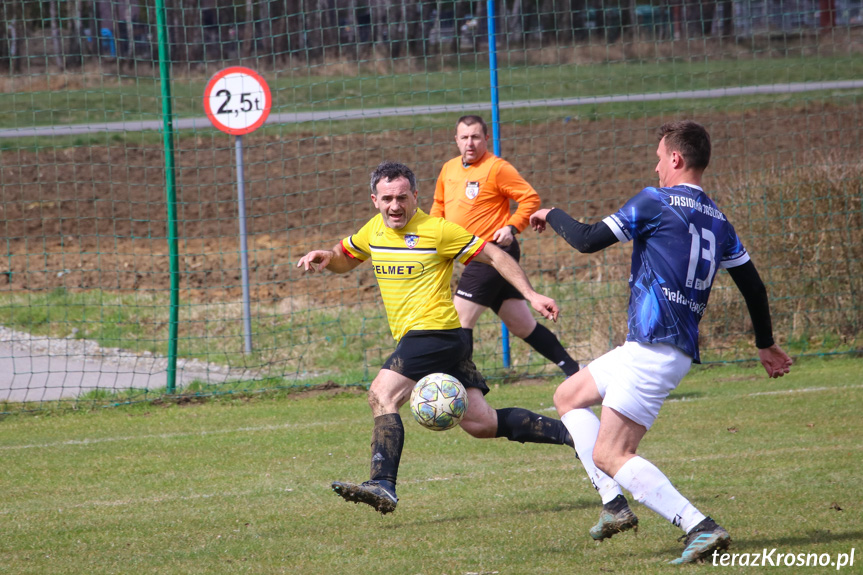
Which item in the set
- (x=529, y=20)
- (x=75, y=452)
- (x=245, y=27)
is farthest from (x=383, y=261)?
(x=529, y=20)

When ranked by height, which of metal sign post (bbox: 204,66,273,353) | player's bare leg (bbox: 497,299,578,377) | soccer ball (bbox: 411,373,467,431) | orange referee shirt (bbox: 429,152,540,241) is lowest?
player's bare leg (bbox: 497,299,578,377)

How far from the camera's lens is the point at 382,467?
4.78 meters

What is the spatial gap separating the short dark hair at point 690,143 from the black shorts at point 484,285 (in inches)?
131

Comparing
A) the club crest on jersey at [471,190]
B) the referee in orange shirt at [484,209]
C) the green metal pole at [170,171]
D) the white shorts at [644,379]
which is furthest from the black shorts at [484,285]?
the white shorts at [644,379]

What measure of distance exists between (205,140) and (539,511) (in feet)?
52.3

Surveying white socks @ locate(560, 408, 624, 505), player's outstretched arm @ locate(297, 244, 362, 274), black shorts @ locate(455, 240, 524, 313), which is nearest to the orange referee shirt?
black shorts @ locate(455, 240, 524, 313)

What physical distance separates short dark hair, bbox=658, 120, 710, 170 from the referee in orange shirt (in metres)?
3.29

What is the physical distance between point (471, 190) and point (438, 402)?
323 cm

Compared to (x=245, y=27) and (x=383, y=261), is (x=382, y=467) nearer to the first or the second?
(x=383, y=261)

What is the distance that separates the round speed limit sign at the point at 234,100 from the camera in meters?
9.51

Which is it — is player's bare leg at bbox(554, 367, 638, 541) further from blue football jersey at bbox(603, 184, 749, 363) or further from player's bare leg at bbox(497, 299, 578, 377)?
player's bare leg at bbox(497, 299, 578, 377)

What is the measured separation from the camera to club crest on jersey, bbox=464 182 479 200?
25.5 ft

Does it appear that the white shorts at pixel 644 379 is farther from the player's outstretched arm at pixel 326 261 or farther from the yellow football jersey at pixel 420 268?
the player's outstretched arm at pixel 326 261

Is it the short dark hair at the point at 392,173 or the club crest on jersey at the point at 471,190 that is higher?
the short dark hair at the point at 392,173
